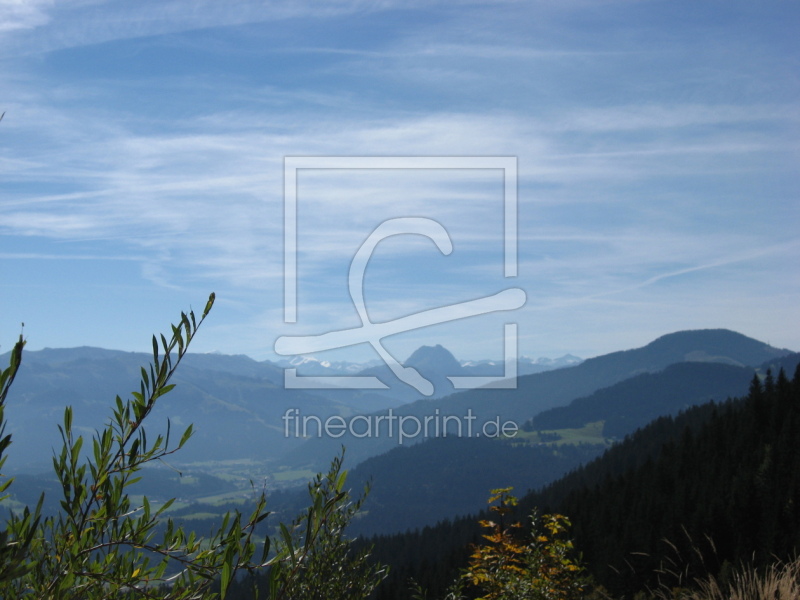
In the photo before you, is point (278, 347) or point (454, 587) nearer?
point (454, 587)

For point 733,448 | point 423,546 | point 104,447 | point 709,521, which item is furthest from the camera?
point 423,546

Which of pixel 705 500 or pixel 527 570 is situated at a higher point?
pixel 527 570

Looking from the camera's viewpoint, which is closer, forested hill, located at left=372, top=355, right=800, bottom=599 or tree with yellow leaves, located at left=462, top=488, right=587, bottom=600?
tree with yellow leaves, located at left=462, top=488, right=587, bottom=600

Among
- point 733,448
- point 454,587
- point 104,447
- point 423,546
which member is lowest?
point 423,546

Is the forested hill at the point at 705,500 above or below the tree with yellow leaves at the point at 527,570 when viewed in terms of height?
below

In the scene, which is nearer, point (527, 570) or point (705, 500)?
point (527, 570)

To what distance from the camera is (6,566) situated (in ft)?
8.93

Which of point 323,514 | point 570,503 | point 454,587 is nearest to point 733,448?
point 570,503

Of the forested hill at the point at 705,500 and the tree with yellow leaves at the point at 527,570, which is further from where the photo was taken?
the forested hill at the point at 705,500

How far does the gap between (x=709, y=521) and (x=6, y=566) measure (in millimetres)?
89934

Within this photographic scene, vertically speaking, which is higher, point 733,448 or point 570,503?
point 733,448

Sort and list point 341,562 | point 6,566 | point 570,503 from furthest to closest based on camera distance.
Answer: point 570,503, point 341,562, point 6,566

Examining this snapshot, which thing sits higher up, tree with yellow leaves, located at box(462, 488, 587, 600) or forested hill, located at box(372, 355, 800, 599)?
tree with yellow leaves, located at box(462, 488, 587, 600)

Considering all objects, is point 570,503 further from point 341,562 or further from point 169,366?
point 169,366
